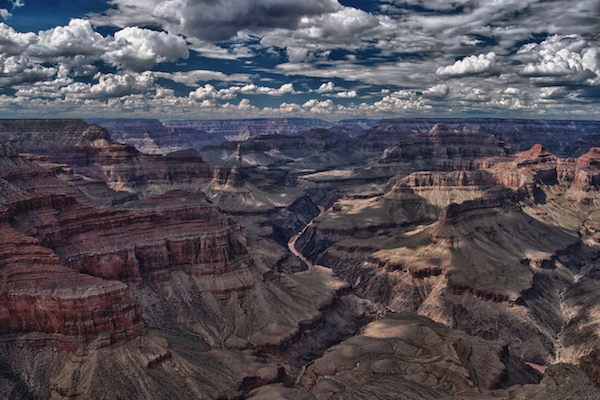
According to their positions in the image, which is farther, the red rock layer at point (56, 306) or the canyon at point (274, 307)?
A: the red rock layer at point (56, 306)

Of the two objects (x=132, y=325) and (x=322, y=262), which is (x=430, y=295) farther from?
(x=132, y=325)

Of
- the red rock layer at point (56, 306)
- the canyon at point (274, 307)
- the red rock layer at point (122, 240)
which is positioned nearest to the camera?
the canyon at point (274, 307)

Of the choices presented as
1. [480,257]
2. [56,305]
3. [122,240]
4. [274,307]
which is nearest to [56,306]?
[56,305]

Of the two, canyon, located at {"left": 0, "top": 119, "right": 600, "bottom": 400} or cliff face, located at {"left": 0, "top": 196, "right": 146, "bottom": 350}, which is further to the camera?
cliff face, located at {"left": 0, "top": 196, "right": 146, "bottom": 350}

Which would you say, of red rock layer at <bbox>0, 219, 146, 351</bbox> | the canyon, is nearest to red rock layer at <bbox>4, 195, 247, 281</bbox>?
the canyon

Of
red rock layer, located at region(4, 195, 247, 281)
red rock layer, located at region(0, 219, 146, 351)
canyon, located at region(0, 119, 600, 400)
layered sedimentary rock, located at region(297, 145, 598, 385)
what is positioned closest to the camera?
canyon, located at region(0, 119, 600, 400)

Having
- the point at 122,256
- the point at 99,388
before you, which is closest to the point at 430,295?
the point at 122,256

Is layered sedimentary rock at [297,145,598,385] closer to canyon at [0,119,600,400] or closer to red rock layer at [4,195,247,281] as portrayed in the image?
canyon at [0,119,600,400]

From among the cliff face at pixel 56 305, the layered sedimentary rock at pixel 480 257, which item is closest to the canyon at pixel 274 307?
the cliff face at pixel 56 305

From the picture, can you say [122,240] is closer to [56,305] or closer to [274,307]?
[56,305]

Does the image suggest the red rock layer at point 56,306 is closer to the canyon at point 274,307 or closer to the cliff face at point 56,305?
the cliff face at point 56,305

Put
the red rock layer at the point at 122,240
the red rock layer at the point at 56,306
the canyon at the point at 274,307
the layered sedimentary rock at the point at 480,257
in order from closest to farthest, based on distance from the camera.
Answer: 1. the canyon at the point at 274,307
2. the red rock layer at the point at 56,306
3. the red rock layer at the point at 122,240
4. the layered sedimentary rock at the point at 480,257
